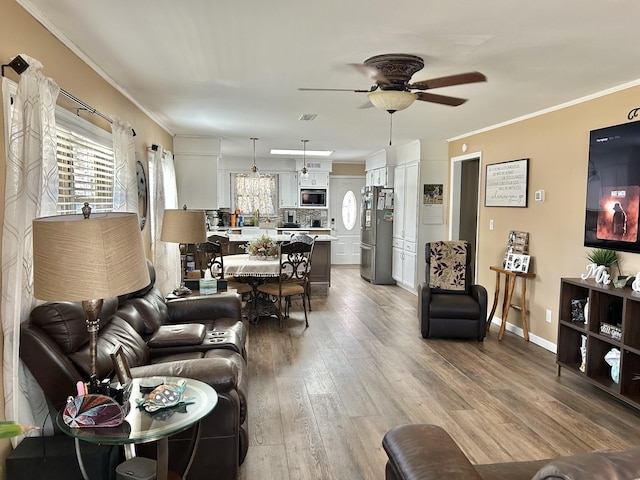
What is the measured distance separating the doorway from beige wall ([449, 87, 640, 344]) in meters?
1.29

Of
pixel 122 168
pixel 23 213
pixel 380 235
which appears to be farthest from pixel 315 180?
pixel 23 213

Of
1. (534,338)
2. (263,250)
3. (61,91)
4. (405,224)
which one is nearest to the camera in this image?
(61,91)

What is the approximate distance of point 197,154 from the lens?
6.88 m

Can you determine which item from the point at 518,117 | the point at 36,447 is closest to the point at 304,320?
the point at 518,117

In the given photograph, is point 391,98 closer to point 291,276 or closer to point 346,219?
point 291,276

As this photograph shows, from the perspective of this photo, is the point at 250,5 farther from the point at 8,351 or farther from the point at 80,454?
the point at 80,454

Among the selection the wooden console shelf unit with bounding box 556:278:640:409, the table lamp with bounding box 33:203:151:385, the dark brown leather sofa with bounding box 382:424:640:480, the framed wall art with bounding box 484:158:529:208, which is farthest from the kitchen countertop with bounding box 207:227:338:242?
the dark brown leather sofa with bounding box 382:424:640:480

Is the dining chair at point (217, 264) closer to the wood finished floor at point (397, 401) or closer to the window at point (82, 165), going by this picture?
the wood finished floor at point (397, 401)

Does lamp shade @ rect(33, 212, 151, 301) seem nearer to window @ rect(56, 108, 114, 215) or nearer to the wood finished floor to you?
window @ rect(56, 108, 114, 215)

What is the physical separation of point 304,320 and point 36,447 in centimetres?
400

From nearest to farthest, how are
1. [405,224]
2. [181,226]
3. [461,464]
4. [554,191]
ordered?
[461,464] → [181,226] → [554,191] → [405,224]

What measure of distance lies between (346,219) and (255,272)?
18.8ft

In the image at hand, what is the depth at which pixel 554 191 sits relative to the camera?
15.0 feet

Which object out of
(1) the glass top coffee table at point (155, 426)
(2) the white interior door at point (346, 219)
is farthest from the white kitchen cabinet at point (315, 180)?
(1) the glass top coffee table at point (155, 426)
